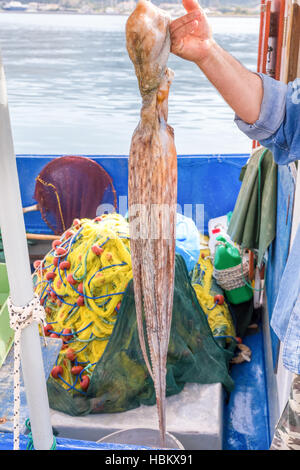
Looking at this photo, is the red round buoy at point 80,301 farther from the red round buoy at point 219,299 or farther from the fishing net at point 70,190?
the fishing net at point 70,190

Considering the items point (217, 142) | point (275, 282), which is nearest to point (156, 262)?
point (275, 282)

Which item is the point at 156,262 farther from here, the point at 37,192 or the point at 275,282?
the point at 37,192

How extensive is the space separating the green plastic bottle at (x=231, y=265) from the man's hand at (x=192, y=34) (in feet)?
11.2

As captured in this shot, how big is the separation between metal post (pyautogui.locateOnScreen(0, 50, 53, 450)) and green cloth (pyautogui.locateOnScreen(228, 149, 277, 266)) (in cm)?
241

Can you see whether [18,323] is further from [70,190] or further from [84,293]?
[70,190]

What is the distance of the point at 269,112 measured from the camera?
118 centimetres

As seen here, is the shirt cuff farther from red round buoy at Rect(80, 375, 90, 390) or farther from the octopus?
red round buoy at Rect(80, 375, 90, 390)

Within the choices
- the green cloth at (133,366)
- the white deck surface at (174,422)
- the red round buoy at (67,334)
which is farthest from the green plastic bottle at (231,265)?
the red round buoy at (67,334)

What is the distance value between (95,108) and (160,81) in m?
14.8

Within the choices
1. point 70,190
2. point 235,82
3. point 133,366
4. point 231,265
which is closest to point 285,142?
point 235,82

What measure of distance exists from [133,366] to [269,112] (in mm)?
2239

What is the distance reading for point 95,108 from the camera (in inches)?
590

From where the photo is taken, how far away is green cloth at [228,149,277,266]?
3.60m

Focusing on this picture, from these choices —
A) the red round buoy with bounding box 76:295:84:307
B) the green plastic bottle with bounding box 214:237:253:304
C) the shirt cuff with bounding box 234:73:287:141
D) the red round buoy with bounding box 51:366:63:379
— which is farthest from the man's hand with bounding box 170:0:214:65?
the green plastic bottle with bounding box 214:237:253:304
